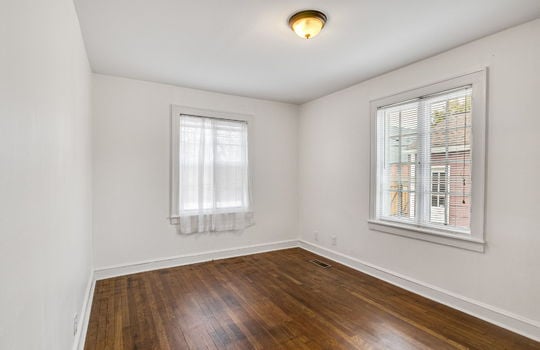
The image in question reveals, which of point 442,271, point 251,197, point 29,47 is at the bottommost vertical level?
point 442,271

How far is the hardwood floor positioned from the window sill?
0.63 metres

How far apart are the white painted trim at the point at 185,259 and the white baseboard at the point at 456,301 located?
4.13 ft

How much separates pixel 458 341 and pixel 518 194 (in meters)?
1.32

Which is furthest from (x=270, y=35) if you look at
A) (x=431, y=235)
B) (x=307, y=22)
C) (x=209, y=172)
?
(x=431, y=235)

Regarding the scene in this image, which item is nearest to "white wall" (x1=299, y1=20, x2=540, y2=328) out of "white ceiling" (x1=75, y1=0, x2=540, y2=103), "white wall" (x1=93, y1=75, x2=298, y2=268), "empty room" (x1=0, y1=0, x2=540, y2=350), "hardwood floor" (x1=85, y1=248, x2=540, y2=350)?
"empty room" (x1=0, y1=0, x2=540, y2=350)

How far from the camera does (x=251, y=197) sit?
4.52 metres

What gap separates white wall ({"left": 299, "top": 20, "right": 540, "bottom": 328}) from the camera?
2234 millimetres

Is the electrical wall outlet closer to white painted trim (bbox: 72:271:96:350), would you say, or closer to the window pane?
→ white painted trim (bbox: 72:271:96:350)

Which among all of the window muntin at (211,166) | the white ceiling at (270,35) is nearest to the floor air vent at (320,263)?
the window muntin at (211,166)

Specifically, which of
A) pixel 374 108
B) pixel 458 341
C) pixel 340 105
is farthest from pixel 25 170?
pixel 340 105

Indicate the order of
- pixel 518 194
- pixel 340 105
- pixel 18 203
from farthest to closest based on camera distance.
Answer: pixel 340 105, pixel 518 194, pixel 18 203

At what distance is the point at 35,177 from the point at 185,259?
3.17 m

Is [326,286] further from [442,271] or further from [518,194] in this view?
[518,194]

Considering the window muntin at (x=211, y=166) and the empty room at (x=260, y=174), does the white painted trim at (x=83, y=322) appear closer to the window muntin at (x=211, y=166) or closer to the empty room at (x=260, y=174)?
the empty room at (x=260, y=174)
